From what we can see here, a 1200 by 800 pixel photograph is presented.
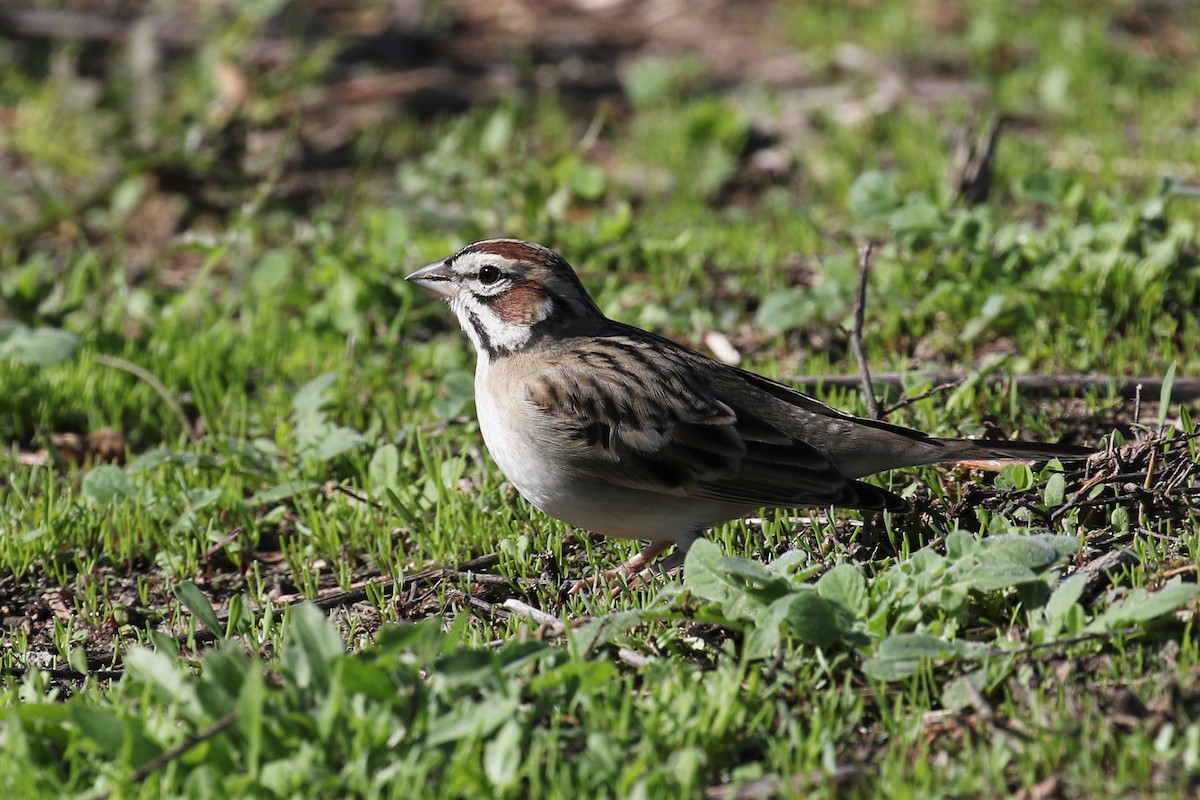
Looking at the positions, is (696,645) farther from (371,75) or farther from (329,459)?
(371,75)

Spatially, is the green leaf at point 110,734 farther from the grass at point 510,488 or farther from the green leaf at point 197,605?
the green leaf at point 197,605

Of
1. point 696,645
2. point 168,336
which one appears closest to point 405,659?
point 696,645

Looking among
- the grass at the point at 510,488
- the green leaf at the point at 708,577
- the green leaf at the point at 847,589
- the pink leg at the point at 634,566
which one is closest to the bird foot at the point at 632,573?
the pink leg at the point at 634,566

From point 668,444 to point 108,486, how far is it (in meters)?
2.28

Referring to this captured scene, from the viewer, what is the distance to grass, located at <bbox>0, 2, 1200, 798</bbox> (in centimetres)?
379

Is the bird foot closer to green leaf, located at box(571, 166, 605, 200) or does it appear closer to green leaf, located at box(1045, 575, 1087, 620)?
green leaf, located at box(1045, 575, 1087, 620)

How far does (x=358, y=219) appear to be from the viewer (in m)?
9.34

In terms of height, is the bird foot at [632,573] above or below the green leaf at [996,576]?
below

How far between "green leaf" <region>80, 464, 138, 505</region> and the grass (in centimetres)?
2

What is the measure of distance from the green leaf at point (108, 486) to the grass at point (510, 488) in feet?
0.07

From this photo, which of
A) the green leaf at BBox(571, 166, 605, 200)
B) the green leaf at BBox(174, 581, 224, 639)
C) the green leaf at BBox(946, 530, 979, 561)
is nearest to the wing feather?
the green leaf at BBox(946, 530, 979, 561)

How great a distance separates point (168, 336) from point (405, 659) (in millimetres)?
4081

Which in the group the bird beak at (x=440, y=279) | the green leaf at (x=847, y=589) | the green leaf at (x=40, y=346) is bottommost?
the green leaf at (x=847, y=589)

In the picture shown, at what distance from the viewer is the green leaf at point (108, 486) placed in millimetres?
5820
